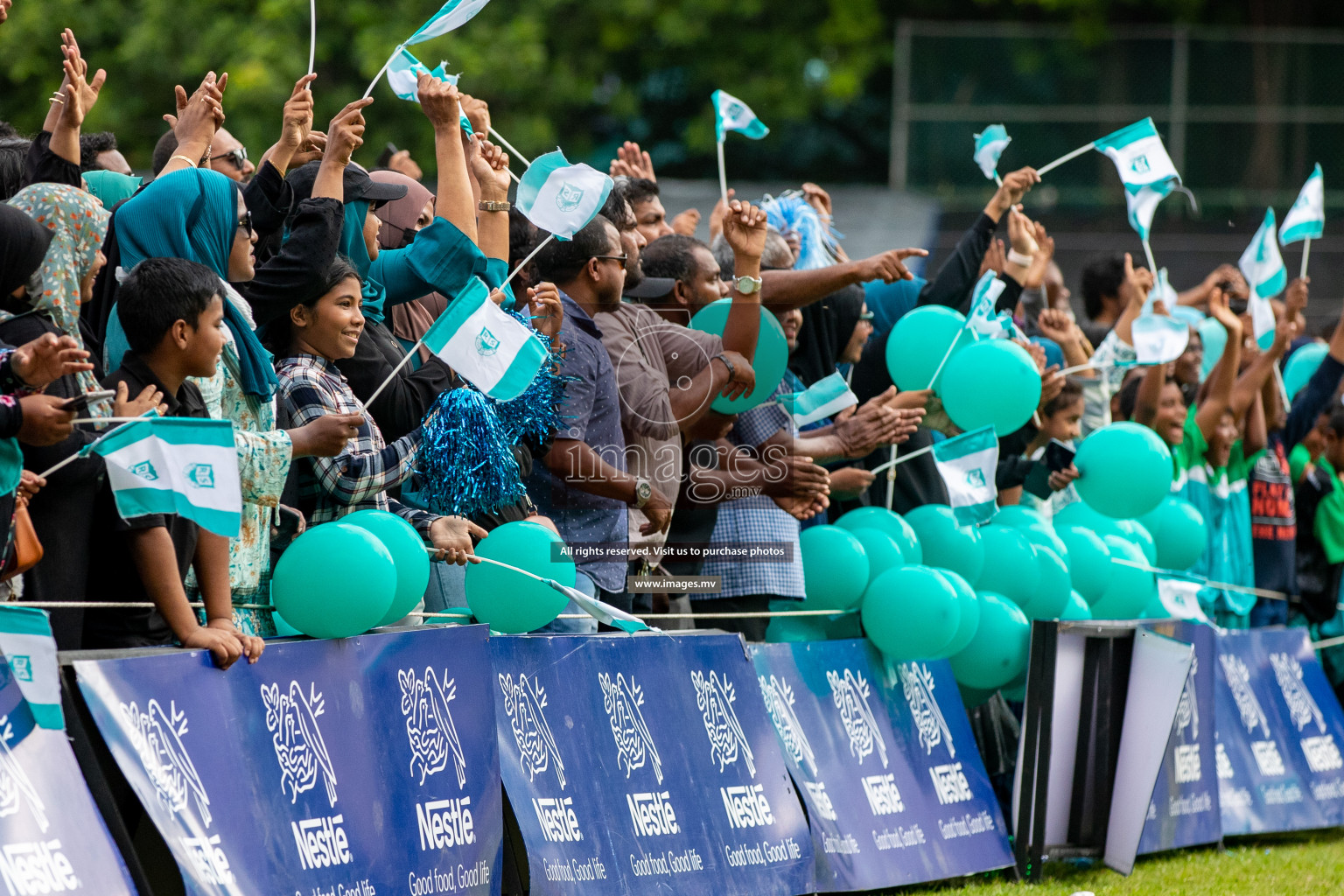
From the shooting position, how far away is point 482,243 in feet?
18.7

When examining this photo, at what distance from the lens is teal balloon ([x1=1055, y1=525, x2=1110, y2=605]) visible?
7645 millimetres

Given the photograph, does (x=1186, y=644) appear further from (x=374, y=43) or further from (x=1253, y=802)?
(x=374, y=43)

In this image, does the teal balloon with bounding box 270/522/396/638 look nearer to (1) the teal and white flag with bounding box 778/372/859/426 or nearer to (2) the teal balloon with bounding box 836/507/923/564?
(1) the teal and white flag with bounding box 778/372/859/426

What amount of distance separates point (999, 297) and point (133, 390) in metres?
4.55

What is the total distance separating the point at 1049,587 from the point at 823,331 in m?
1.37

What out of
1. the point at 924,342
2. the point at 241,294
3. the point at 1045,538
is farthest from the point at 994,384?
the point at 241,294

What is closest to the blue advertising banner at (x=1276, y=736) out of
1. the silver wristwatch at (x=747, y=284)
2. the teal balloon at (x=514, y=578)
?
the silver wristwatch at (x=747, y=284)

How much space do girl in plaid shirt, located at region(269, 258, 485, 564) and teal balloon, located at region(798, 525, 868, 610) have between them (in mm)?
1733

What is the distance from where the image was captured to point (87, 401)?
412 cm

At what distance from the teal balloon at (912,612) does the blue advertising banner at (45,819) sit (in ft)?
10.3

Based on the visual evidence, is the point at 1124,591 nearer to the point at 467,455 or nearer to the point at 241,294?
the point at 467,455

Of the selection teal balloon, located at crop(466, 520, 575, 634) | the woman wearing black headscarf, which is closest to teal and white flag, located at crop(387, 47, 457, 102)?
teal balloon, located at crop(466, 520, 575, 634)

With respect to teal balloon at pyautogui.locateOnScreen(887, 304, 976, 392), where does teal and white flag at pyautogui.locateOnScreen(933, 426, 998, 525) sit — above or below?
below

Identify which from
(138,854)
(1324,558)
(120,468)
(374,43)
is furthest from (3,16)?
(374,43)
